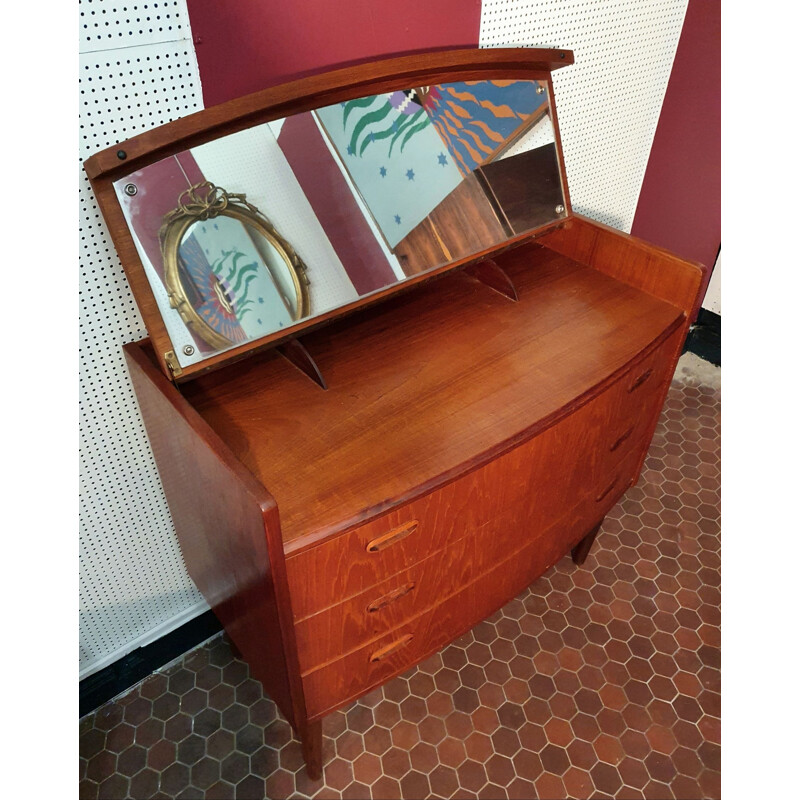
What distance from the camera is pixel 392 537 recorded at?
1210 mm

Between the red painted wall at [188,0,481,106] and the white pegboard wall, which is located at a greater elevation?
the white pegboard wall

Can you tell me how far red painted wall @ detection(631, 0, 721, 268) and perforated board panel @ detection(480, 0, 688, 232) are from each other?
0.06 meters

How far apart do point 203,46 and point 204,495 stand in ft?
2.70

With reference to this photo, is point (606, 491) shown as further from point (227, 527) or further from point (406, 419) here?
point (227, 527)

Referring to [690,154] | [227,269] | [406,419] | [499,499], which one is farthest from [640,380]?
[690,154]

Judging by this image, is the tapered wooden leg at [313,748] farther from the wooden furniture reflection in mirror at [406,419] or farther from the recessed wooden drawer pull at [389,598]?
the recessed wooden drawer pull at [389,598]

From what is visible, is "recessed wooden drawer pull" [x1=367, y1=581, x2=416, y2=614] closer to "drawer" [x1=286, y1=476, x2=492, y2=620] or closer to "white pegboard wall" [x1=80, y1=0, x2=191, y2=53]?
"drawer" [x1=286, y1=476, x2=492, y2=620]

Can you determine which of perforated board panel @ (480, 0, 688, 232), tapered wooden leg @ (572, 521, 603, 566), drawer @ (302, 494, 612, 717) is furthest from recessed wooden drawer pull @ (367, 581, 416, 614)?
perforated board panel @ (480, 0, 688, 232)

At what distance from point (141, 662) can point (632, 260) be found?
1.73m

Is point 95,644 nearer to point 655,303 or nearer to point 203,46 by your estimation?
point 203,46

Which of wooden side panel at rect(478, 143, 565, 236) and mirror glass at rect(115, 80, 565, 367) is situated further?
wooden side panel at rect(478, 143, 565, 236)

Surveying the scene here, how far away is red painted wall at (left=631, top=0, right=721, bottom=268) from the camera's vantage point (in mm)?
2123
